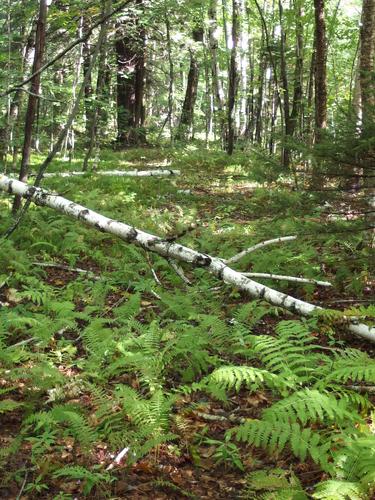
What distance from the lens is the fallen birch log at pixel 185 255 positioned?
528cm

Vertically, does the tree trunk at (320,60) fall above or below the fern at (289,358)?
above

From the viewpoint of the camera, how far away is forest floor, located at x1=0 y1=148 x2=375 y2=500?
3041 millimetres

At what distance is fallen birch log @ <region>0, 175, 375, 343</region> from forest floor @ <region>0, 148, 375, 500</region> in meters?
0.20

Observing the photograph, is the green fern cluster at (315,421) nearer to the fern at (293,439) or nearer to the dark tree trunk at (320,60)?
the fern at (293,439)

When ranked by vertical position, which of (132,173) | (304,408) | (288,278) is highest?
(132,173)

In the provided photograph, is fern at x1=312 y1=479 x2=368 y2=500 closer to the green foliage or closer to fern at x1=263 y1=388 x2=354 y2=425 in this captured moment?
the green foliage

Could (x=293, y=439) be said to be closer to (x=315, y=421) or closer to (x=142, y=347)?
(x=315, y=421)

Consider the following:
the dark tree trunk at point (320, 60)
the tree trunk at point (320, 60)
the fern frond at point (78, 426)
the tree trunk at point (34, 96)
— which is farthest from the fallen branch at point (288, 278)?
the tree trunk at point (320, 60)

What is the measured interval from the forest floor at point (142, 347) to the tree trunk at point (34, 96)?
955 mm

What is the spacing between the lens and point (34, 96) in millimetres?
7328

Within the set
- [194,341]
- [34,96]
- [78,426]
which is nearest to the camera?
[78,426]

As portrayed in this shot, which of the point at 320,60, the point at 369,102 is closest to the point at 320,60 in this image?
the point at 320,60

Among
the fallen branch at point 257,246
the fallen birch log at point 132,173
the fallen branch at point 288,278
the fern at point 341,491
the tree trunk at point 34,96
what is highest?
the tree trunk at point 34,96

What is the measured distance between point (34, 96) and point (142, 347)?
500 cm
